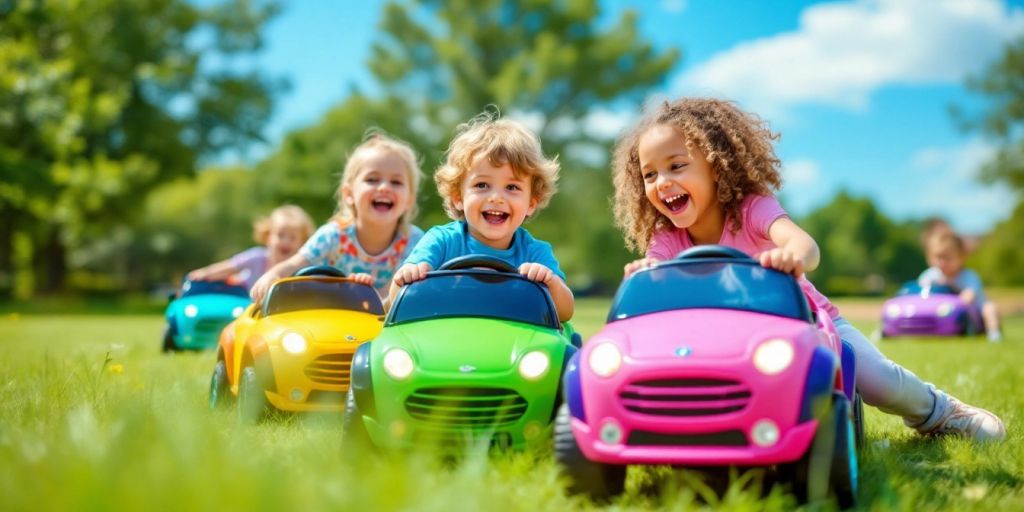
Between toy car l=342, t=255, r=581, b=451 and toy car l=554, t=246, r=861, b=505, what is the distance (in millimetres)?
374

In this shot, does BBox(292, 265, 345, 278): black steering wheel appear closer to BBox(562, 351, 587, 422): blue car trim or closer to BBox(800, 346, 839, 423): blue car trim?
BBox(562, 351, 587, 422): blue car trim

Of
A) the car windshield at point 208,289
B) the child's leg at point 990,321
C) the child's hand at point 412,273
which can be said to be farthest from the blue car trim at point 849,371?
the child's leg at point 990,321

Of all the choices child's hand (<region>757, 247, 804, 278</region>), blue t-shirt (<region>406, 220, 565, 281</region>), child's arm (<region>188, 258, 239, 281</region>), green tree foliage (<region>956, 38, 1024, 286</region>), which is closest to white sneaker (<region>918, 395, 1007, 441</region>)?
child's hand (<region>757, 247, 804, 278</region>)

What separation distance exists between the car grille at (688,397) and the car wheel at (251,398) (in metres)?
2.41

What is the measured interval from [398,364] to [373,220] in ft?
10.3

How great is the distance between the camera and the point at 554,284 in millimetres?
4324

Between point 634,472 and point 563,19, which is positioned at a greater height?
point 563,19

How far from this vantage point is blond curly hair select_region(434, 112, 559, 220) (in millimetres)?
4738

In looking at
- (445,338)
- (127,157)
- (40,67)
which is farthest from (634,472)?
(127,157)

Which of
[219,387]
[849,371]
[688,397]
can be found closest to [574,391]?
[688,397]

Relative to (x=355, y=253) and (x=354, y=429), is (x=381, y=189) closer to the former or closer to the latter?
(x=355, y=253)

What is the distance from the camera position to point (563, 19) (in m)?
38.7

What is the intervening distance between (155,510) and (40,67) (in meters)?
31.5

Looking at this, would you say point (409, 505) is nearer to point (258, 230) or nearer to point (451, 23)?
point (258, 230)
